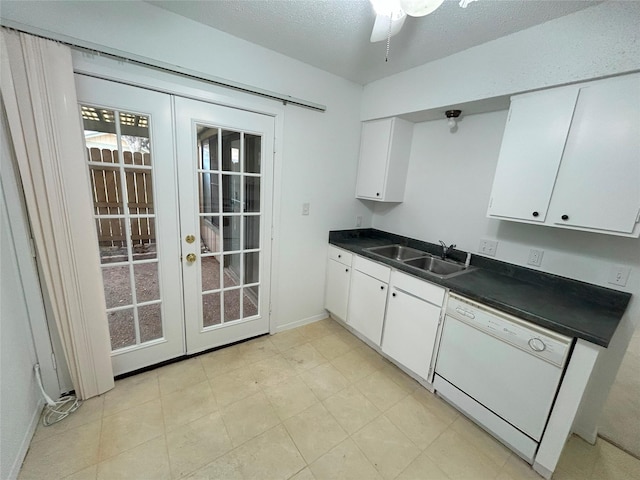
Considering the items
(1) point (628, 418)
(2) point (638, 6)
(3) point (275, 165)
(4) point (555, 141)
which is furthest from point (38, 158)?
(1) point (628, 418)

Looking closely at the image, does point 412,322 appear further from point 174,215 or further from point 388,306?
point 174,215

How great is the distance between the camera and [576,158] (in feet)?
4.67

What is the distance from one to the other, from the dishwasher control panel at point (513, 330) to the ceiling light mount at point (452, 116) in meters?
1.43

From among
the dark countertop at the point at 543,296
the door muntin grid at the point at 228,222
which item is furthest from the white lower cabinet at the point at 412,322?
the door muntin grid at the point at 228,222

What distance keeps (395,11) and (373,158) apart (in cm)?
149

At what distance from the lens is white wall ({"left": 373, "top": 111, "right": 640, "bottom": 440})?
1539 mm

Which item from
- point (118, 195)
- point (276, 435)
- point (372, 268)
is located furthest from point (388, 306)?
point (118, 195)

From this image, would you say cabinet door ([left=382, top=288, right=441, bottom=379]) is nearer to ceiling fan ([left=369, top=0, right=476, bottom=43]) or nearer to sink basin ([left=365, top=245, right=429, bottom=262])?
sink basin ([left=365, top=245, right=429, bottom=262])

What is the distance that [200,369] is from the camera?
2.03m

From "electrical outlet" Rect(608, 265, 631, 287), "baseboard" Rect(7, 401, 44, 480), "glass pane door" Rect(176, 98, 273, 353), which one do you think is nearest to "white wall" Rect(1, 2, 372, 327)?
"glass pane door" Rect(176, 98, 273, 353)

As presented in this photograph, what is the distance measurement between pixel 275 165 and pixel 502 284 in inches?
76.0

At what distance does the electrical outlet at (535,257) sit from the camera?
1.80m

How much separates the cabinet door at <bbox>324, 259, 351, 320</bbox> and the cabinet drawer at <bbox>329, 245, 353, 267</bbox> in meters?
0.04

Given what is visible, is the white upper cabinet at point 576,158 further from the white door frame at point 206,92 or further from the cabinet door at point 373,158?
the white door frame at point 206,92
